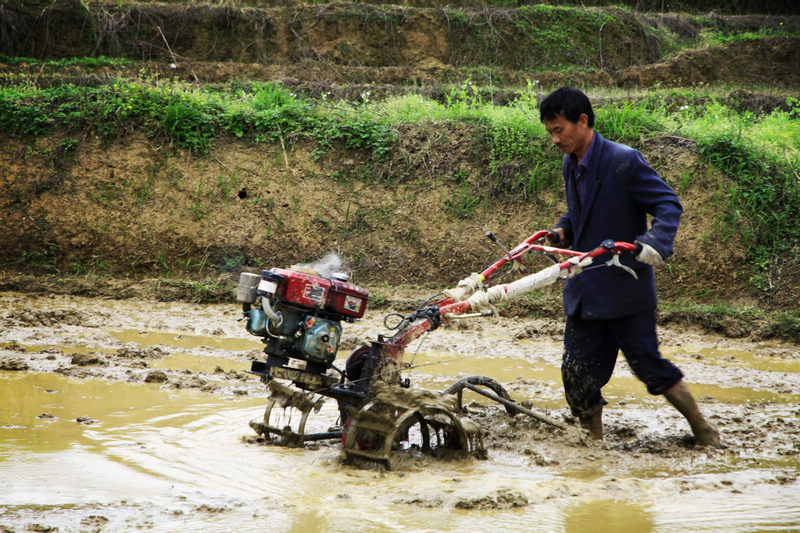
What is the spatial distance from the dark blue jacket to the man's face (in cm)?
11

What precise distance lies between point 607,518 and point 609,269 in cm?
135

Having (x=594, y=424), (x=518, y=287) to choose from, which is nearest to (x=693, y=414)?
(x=594, y=424)

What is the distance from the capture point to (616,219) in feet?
12.4

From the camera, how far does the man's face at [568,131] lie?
3725 mm

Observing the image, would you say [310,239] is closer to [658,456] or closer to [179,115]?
[179,115]

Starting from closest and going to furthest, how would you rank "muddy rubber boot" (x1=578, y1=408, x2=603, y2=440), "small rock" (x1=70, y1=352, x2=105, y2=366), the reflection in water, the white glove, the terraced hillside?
the reflection in water < the white glove < "muddy rubber boot" (x1=578, y1=408, x2=603, y2=440) < "small rock" (x1=70, y1=352, x2=105, y2=366) < the terraced hillside

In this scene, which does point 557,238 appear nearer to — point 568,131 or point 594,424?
point 568,131

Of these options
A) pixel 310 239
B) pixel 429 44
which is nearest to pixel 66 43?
pixel 429 44

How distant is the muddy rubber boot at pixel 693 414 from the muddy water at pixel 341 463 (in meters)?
0.07

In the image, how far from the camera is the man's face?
12.2ft

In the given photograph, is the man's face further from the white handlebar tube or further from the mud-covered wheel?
the mud-covered wheel

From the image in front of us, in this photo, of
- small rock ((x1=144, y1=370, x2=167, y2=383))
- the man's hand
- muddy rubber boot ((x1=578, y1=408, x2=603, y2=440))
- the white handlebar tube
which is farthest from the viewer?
small rock ((x1=144, y1=370, x2=167, y2=383))

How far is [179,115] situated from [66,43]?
824 cm

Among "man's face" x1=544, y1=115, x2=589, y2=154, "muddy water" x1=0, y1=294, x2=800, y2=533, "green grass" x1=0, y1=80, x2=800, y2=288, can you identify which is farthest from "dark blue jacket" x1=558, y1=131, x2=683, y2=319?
"green grass" x1=0, y1=80, x2=800, y2=288
